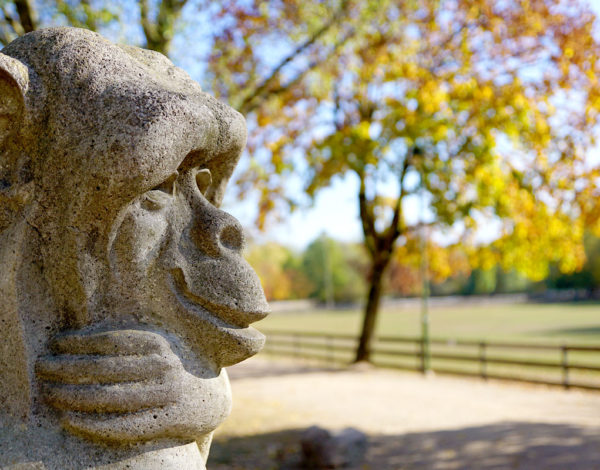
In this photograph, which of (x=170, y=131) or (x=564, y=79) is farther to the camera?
(x=564, y=79)

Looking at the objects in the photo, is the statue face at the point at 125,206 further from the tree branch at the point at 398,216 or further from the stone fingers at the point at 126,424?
the tree branch at the point at 398,216

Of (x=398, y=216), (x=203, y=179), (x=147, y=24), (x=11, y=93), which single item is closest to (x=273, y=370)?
(x=398, y=216)

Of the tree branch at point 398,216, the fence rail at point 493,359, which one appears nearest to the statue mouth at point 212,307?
the fence rail at point 493,359

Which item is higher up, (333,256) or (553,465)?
(333,256)

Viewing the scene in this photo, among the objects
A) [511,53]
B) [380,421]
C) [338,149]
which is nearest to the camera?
[380,421]

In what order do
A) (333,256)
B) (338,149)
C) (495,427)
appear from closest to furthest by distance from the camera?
(495,427), (338,149), (333,256)

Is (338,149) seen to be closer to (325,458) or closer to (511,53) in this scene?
(511,53)

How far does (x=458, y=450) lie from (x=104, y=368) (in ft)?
21.7

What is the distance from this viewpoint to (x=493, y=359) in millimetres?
14547

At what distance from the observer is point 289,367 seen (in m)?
17.6

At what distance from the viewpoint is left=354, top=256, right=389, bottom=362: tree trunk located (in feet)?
54.1

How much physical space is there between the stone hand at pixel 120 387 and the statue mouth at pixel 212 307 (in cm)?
20

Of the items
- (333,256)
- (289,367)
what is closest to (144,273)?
(289,367)

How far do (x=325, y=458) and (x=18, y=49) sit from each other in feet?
20.3
